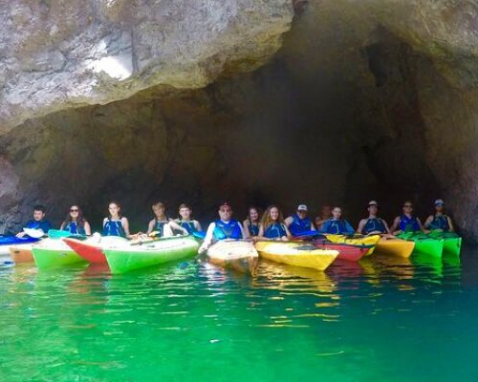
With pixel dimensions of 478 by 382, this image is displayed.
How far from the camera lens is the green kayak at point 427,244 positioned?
8.83 meters

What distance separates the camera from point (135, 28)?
870cm

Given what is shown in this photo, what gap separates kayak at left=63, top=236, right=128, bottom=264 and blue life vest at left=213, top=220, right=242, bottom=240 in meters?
1.67

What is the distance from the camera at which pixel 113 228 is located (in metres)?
10.2

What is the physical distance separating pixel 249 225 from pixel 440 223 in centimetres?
378

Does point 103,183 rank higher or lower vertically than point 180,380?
higher

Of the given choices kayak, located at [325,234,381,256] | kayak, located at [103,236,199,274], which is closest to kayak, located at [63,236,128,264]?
kayak, located at [103,236,199,274]

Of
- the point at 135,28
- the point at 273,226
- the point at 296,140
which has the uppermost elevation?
the point at 135,28

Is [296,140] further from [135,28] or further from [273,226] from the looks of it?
[135,28]

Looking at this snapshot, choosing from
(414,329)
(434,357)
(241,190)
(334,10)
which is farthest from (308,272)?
(241,190)

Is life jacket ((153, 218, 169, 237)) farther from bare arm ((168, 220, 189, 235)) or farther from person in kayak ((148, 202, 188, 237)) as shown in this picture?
bare arm ((168, 220, 189, 235))

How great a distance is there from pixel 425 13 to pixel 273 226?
4.16 metres

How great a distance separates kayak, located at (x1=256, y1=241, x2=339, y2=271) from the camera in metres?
7.36

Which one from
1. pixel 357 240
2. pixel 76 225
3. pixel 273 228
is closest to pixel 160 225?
pixel 76 225

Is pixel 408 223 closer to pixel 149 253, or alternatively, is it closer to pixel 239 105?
pixel 239 105
